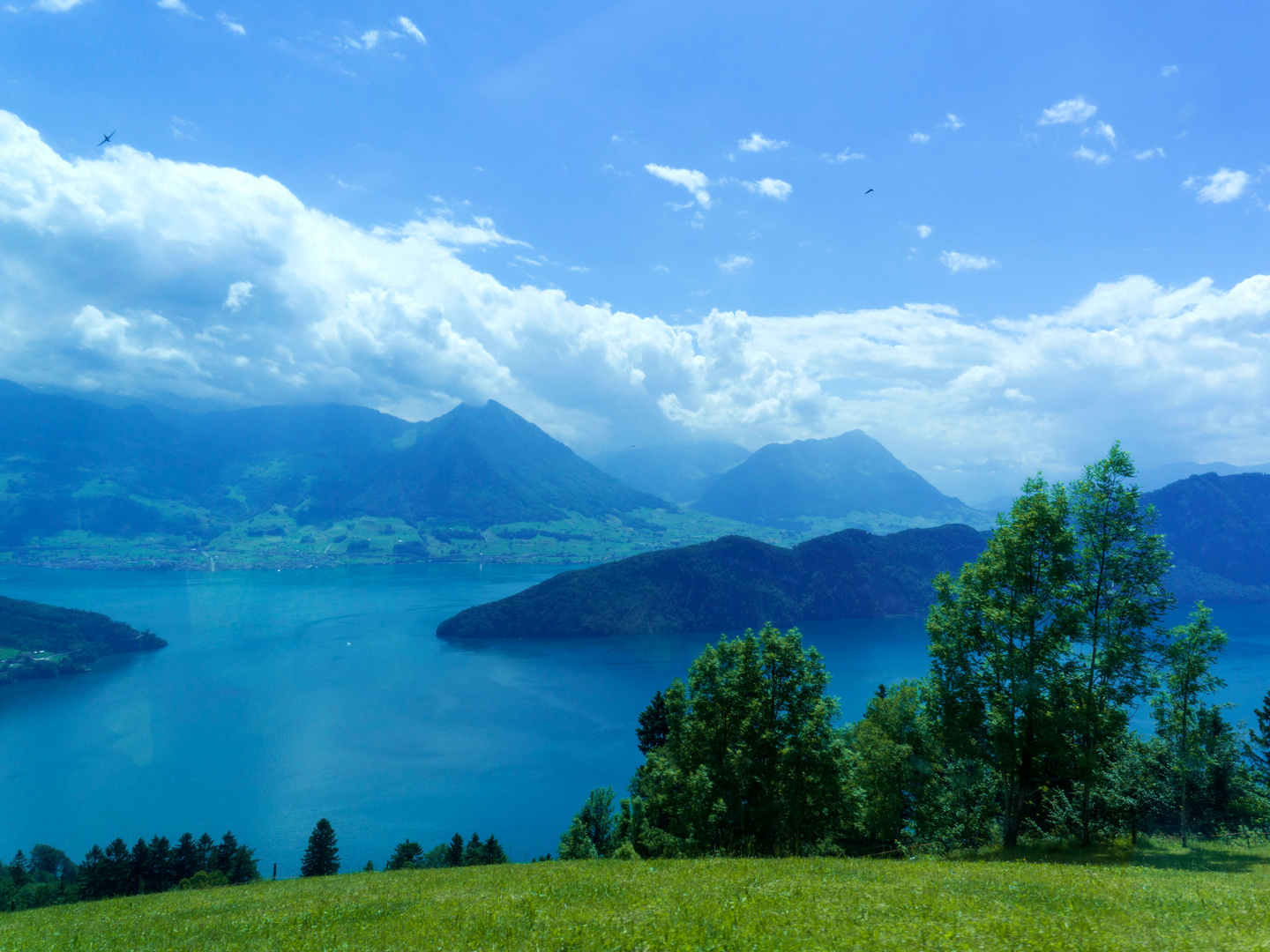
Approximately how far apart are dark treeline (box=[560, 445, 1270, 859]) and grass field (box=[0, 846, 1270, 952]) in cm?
473

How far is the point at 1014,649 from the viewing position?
19.7 meters

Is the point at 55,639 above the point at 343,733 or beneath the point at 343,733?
above

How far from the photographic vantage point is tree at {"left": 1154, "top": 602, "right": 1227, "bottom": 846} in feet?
65.4


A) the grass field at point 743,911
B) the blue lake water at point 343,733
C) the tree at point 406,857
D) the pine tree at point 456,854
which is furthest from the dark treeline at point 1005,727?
the blue lake water at point 343,733

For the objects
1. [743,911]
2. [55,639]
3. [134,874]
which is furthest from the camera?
[55,639]

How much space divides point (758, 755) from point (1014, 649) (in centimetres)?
1226

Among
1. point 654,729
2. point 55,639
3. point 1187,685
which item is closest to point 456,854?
point 654,729

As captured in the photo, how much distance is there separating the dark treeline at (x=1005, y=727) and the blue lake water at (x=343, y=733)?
55142 millimetres

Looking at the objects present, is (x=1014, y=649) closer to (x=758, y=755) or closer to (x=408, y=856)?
(x=758, y=755)

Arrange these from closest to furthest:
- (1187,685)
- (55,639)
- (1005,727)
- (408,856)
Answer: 1. (1005,727)
2. (1187,685)
3. (408,856)
4. (55,639)

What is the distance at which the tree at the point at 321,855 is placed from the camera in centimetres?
5947

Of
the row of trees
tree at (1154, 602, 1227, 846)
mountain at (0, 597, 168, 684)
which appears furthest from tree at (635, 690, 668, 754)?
mountain at (0, 597, 168, 684)

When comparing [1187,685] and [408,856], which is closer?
[1187,685]

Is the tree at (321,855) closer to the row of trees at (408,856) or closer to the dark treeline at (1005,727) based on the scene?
the row of trees at (408,856)
